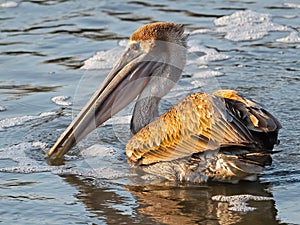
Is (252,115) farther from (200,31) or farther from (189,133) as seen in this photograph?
(200,31)

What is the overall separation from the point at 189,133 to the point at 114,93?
0.86 meters

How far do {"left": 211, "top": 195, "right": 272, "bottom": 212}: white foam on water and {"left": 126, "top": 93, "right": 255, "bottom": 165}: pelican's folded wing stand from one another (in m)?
0.34

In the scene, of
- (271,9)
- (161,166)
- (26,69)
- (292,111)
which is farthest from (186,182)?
(271,9)

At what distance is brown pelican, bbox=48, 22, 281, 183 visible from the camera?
548 cm

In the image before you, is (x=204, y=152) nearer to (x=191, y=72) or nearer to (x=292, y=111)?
(x=292, y=111)

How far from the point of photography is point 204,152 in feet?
18.5

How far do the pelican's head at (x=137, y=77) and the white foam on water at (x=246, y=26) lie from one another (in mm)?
3087

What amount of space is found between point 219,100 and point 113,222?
1.20 m

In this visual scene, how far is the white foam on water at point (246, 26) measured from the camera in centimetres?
957

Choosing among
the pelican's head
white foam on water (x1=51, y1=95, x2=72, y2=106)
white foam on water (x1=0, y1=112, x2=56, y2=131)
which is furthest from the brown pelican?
white foam on water (x1=51, y1=95, x2=72, y2=106)

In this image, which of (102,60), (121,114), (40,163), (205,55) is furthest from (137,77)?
(205,55)

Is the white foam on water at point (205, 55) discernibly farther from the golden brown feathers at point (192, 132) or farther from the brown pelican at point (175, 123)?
the golden brown feathers at point (192, 132)

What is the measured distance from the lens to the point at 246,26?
9.85 metres

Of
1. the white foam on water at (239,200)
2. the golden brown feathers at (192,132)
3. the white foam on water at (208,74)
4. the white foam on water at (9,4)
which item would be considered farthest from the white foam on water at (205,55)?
the white foam on water at (239,200)
